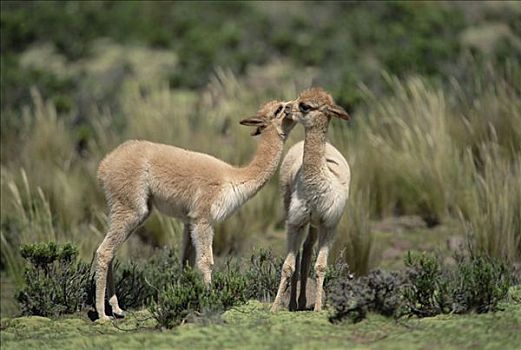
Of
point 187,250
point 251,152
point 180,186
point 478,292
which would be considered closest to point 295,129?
point 251,152

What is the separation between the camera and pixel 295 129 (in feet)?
42.4

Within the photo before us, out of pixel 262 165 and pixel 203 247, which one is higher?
pixel 262 165

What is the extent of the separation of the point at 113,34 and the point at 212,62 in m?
4.19

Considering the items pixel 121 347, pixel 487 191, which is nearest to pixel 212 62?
pixel 487 191

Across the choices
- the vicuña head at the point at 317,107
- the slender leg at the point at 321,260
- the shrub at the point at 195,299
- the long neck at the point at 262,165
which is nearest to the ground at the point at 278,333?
the shrub at the point at 195,299

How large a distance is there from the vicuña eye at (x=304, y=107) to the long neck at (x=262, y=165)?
0.72 meters

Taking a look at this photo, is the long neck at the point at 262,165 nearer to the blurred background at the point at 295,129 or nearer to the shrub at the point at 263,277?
the shrub at the point at 263,277

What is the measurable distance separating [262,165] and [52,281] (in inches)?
80.2

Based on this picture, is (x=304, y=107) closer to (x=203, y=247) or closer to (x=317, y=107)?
(x=317, y=107)

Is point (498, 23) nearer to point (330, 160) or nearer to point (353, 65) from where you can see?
point (353, 65)

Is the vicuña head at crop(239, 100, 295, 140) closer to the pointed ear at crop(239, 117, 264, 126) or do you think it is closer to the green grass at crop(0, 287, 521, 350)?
the pointed ear at crop(239, 117, 264, 126)

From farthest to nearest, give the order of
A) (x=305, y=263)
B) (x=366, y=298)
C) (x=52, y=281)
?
(x=52, y=281), (x=305, y=263), (x=366, y=298)

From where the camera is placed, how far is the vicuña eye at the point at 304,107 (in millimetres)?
8258

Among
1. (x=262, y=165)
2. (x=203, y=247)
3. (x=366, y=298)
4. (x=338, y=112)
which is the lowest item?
(x=366, y=298)
